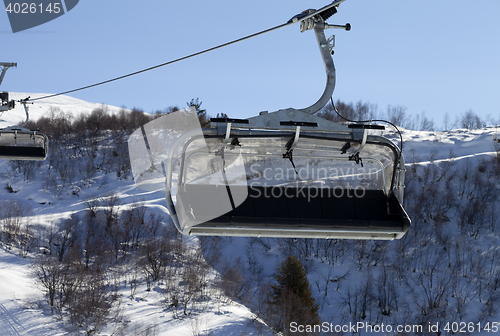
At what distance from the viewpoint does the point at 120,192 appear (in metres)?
49.9

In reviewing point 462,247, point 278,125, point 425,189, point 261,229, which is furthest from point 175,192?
point 425,189

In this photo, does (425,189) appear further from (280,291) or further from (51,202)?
(51,202)

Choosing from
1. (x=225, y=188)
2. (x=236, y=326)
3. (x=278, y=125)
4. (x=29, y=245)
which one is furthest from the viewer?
(x=29, y=245)

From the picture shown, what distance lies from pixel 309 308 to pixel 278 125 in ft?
111

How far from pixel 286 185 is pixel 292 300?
106 ft

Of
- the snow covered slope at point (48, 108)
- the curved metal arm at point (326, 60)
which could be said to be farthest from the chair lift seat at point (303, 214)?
the snow covered slope at point (48, 108)

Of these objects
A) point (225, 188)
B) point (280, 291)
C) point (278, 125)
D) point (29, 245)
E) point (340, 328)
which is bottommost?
point (340, 328)

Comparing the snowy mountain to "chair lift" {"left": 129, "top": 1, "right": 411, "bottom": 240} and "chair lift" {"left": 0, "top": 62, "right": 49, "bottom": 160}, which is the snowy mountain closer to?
"chair lift" {"left": 0, "top": 62, "right": 49, "bottom": 160}

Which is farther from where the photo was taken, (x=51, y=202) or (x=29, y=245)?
(x=51, y=202)

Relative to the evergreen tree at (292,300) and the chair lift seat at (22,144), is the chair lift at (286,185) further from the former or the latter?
the evergreen tree at (292,300)

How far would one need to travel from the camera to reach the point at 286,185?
3.59 metres

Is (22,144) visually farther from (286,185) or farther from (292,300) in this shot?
(292,300)

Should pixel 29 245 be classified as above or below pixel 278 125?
below

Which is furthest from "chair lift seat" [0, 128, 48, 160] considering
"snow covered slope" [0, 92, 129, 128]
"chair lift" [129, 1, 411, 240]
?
"snow covered slope" [0, 92, 129, 128]
